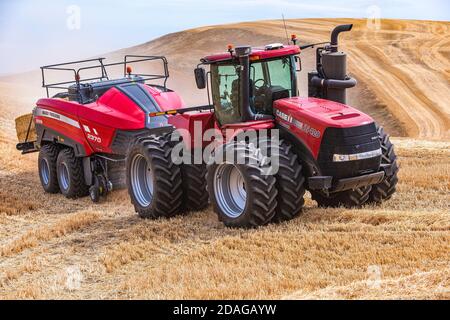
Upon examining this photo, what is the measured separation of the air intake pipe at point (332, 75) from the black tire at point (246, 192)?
1.82 m

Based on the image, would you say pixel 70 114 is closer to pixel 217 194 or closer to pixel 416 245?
pixel 217 194

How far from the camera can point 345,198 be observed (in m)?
10.9

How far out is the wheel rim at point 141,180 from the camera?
1170 centimetres

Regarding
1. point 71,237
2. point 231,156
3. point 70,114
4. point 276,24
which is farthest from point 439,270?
point 276,24

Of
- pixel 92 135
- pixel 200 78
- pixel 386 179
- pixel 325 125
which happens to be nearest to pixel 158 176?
pixel 200 78

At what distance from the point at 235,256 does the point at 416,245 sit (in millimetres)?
2106

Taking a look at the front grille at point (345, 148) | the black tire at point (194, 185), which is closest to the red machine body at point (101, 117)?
the black tire at point (194, 185)

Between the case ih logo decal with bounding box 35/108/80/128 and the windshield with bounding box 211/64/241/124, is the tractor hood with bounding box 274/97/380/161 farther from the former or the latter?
the case ih logo decal with bounding box 35/108/80/128

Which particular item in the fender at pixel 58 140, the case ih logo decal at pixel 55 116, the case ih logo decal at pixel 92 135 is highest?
the case ih logo decal at pixel 55 116

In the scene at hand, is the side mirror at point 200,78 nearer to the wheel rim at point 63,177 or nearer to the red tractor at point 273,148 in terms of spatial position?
the red tractor at point 273,148

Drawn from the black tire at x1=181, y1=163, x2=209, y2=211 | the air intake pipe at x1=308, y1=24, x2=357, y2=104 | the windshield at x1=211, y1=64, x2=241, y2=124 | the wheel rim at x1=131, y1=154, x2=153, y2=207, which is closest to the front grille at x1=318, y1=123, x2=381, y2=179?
the air intake pipe at x1=308, y1=24, x2=357, y2=104

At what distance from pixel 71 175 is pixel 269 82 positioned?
5.35 m

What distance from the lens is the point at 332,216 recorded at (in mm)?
10195

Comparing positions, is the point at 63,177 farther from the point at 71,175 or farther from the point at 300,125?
the point at 300,125
